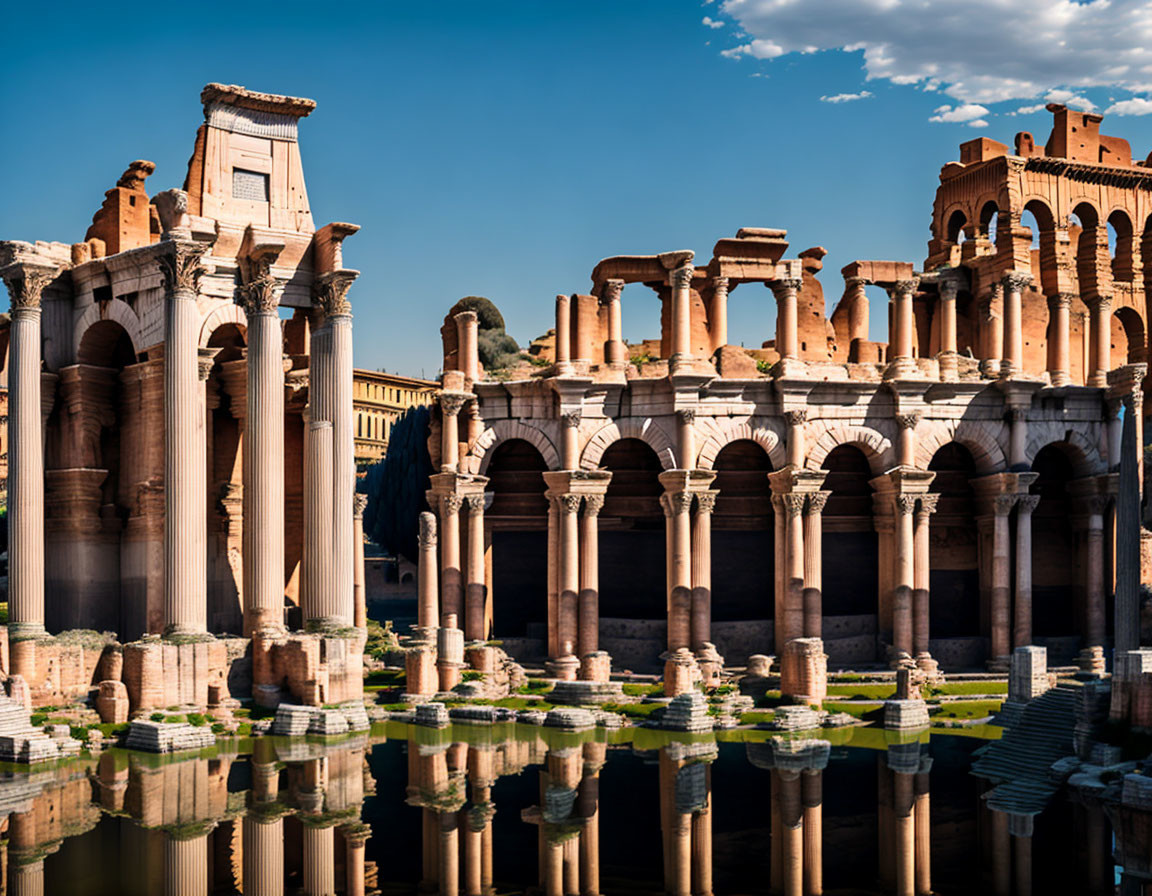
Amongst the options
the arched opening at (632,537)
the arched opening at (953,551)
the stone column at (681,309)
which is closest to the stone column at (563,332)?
the stone column at (681,309)

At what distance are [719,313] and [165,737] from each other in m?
19.4

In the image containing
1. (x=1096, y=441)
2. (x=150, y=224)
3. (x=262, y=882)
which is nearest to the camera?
(x=262, y=882)

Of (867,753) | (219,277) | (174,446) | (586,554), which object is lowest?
(867,753)

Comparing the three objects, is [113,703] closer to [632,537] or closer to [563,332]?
[563,332]

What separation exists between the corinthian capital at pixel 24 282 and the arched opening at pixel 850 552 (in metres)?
21.6

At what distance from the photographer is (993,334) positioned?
129 feet

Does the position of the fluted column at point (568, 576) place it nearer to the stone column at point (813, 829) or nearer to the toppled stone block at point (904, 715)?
the toppled stone block at point (904, 715)

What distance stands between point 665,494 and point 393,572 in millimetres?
32011

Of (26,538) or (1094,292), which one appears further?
(1094,292)

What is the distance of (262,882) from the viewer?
1720 cm

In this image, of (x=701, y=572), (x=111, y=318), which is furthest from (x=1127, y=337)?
(x=111, y=318)

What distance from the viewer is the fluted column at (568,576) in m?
37.0

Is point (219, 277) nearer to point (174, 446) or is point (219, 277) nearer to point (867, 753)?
point (174, 446)

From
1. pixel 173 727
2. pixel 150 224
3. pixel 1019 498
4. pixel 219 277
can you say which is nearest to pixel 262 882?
pixel 173 727
